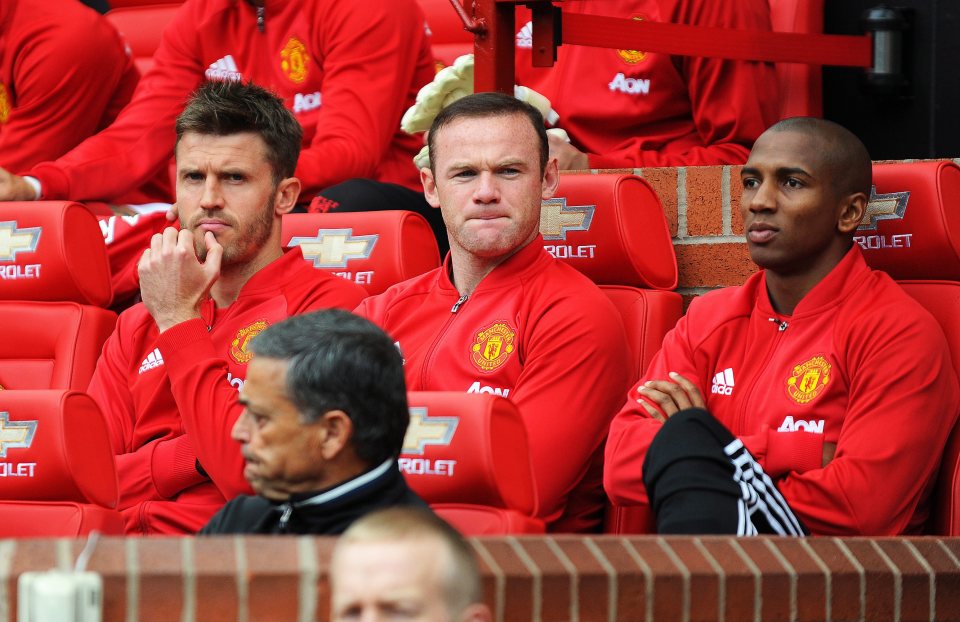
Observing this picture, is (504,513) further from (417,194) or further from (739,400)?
(417,194)

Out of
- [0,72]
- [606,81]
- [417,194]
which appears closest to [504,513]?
[417,194]

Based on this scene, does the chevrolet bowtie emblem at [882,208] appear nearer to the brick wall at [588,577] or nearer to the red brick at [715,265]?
the red brick at [715,265]

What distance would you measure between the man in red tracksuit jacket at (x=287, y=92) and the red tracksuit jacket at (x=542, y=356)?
0.99 m

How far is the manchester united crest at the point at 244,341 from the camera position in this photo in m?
3.24

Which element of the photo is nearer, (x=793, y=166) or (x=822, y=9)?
(x=793, y=166)

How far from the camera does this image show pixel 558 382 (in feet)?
9.86

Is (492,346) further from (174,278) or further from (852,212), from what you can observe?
(852,212)

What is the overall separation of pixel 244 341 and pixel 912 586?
1.48 m

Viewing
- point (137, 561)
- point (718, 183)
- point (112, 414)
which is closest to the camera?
point (137, 561)

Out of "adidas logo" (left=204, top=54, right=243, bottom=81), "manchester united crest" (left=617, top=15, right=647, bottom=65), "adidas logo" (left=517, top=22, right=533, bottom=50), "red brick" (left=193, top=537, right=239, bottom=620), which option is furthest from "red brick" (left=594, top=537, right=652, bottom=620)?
"adidas logo" (left=517, top=22, right=533, bottom=50)

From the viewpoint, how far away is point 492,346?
10.3 feet

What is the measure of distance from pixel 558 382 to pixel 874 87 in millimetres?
2289

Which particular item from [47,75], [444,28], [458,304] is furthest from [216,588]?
[444,28]

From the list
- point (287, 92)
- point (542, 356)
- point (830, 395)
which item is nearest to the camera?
point (830, 395)
